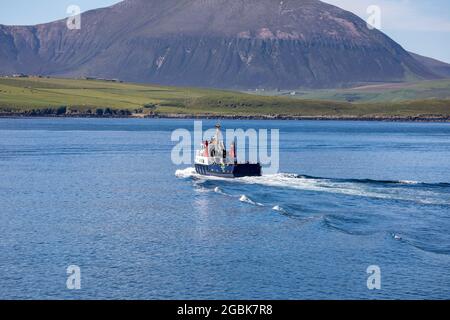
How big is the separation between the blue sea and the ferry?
1856 mm

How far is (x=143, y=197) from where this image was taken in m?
86.6

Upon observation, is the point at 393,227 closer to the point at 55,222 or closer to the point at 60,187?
the point at 55,222

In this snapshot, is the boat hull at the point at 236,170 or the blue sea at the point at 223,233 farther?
the boat hull at the point at 236,170

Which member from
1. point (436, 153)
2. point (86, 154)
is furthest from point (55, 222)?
point (436, 153)

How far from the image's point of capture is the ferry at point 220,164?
10162 cm

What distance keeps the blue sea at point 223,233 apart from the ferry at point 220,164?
6.09 ft

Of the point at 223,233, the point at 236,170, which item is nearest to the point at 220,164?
the point at 236,170

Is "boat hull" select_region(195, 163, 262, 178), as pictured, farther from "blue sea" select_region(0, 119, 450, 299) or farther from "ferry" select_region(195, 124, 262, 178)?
"blue sea" select_region(0, 119, 450, 299)

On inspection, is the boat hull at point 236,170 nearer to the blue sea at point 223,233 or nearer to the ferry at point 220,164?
the ferry at point 220,164

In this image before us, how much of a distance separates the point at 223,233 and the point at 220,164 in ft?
127

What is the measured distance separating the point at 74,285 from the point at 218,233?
17.6 metres

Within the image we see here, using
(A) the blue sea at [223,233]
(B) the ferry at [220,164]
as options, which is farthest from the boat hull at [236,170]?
(A) the blue sea at [223,233]

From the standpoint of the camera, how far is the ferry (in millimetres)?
101625
